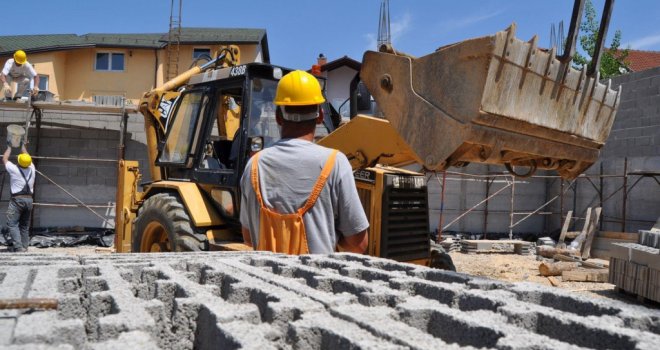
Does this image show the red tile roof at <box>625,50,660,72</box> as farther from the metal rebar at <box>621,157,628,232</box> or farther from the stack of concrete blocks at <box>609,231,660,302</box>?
the stack of concrete blocks at <box>609,231,660,302</box>

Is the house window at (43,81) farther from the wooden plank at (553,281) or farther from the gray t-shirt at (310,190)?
the gray t-shirt at (310,190)

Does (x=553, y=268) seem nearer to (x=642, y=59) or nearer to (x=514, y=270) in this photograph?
(x=514, y=270)

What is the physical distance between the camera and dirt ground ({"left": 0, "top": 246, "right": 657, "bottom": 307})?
910 cm

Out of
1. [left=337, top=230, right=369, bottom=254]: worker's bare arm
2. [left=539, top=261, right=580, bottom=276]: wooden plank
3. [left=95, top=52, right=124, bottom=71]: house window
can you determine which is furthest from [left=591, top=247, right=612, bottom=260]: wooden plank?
[left=95, top=52, right=124, bottom=71]: house window

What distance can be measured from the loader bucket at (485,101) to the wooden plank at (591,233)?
361 inches

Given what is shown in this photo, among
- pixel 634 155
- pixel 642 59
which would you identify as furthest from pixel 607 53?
pixel 634 155

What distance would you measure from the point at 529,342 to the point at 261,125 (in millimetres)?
4400

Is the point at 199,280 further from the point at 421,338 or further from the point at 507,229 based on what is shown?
the point at 507,229

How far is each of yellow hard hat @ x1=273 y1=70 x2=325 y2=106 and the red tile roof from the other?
4207cm

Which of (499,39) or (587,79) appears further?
(587,79)

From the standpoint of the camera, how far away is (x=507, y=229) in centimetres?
1725

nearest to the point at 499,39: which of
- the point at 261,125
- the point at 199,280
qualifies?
the point at 261,125

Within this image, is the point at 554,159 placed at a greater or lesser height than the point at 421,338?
greater

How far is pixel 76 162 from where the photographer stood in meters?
14.2
